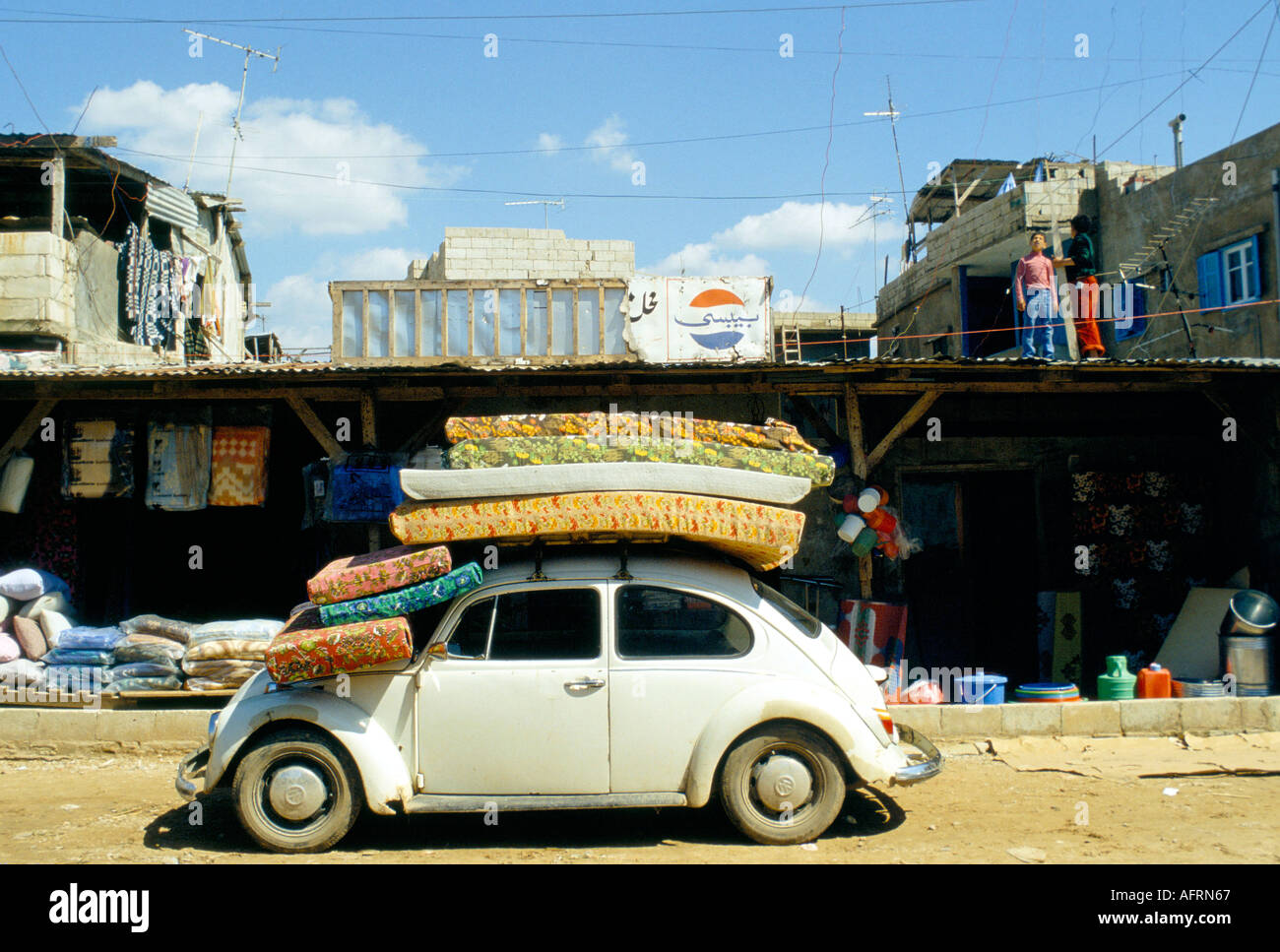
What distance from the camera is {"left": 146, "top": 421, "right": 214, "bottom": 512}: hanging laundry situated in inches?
365

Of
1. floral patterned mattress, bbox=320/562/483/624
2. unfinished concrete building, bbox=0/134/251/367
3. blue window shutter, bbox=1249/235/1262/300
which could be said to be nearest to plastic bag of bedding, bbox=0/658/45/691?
unfinished concrete building, bbox=0/134/251/367

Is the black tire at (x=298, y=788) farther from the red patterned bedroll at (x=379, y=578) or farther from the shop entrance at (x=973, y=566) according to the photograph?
the shop entrance at (x=973, y=566)

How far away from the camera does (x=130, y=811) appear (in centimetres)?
646

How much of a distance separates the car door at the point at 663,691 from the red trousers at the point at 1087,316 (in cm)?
658

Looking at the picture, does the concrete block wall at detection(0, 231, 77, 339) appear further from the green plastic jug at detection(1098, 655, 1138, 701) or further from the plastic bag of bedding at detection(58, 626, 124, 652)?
the green plastic jug at detection(1098, 655, 1138, 701)

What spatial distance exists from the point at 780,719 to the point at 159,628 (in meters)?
6.00

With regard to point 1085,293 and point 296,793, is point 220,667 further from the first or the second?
point 1085,293

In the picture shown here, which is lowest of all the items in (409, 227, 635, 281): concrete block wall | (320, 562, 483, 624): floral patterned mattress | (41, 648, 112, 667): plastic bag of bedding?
(41, 648, 112, 667): plastic bag of bedding

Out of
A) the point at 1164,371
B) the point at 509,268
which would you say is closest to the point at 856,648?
the point at 1164,371

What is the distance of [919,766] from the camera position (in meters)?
5.30

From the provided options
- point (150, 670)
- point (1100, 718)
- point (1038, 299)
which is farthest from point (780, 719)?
point (1038, 299)

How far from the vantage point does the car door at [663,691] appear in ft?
17.1

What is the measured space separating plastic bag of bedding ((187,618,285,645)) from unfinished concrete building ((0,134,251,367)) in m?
4.57
